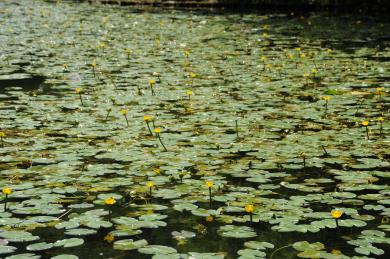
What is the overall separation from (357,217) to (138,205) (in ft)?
3.46

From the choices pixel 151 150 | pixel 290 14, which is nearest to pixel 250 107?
pixel 151 150

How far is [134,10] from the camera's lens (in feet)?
47.9

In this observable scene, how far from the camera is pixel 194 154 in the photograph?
3.71m

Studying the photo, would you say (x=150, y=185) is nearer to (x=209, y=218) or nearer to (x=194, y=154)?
(x=209, y=218)

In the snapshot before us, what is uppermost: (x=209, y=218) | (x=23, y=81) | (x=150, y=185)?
(x=23, y=81)

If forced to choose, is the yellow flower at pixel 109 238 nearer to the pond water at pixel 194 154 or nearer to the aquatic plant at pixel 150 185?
the pond water at pixel 194 154

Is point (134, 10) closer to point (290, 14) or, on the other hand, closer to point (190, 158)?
point (290, 14)

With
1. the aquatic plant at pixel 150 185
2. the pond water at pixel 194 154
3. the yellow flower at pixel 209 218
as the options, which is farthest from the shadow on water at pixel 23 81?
the yellow flower at pixel 209 218

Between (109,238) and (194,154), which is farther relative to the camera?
(194,154)

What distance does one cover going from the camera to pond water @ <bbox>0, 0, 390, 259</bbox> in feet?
8.33

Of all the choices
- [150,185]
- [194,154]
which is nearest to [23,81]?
[194,154]

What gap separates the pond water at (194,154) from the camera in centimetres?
254

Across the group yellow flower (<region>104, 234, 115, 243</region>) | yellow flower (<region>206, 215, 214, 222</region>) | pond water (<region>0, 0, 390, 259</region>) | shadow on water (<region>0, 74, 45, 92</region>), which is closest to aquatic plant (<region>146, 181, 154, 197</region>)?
pond water (<region>0, 0, 390, 259</region>)

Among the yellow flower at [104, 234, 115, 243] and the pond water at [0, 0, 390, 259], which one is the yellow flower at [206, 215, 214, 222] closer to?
the pond water at [0, 0, 390, 259]
